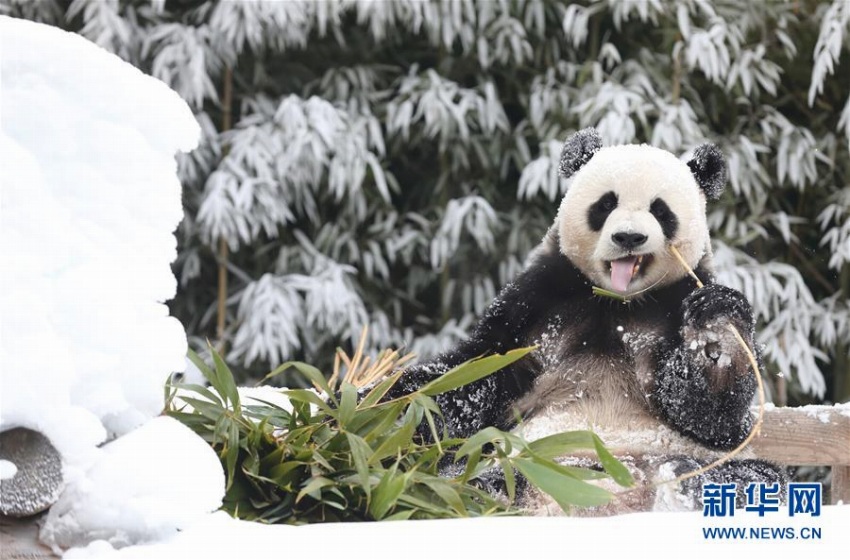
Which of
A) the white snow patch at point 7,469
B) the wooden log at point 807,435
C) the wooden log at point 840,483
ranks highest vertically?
the white snow patch at point 7,469

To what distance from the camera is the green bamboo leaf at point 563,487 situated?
0.77m

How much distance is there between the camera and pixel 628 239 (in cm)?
109

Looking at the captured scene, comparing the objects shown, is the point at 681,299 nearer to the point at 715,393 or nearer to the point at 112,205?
the point at 715,393

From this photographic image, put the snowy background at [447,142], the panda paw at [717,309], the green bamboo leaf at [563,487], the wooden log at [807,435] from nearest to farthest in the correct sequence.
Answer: the green bamboo leaf at [563,487], the panda paw at [717,309], the wooden log at [807,435], the snowy background at [447,142]

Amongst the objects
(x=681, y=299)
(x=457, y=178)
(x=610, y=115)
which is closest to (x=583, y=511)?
(x=681, y=299)

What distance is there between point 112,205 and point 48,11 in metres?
2.79

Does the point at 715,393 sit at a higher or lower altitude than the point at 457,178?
higher

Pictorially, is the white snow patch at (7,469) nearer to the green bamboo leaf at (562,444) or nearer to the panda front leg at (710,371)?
the green bamboo leaf at (562,444)

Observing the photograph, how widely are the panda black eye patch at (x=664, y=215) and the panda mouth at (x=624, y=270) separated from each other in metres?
0.04

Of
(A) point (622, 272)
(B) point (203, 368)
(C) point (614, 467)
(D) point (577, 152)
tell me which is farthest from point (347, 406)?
(D) point (577, 152)

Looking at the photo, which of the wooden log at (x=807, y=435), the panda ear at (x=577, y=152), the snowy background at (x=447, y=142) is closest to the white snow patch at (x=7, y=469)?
the panda ear at (x=577, y=152)

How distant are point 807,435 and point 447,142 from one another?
1913mm

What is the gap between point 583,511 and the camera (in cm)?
104

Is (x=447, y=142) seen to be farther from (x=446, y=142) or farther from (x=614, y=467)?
(x=614, y=467)
